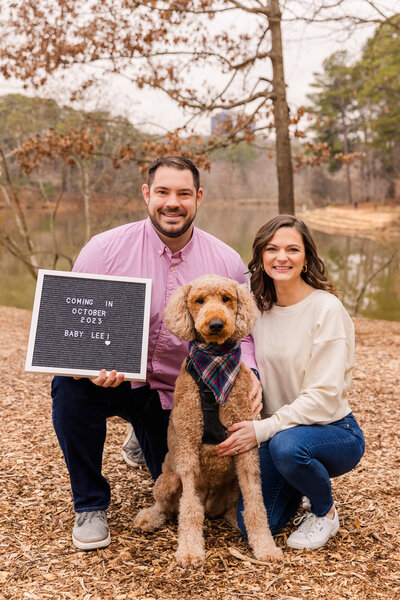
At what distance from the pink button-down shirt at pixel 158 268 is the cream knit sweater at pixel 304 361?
213mm

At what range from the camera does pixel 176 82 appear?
6.53 m

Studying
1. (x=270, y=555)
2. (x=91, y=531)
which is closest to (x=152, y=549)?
(x=91, y=531)

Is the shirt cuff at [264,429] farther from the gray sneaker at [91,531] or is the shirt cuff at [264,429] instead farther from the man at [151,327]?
the gray sneaker at [91,531]

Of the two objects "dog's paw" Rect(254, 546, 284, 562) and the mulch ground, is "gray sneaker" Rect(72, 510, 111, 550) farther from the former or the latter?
"dog's paw" Rect(254, 546, 284, 562)

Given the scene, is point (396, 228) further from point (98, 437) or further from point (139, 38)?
point (98, 437)

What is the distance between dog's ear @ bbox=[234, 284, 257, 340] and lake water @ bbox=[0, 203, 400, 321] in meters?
5.43

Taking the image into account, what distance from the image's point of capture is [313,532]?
2498mm

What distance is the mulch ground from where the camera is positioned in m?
2.16

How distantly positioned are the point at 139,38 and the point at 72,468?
17.3 feet

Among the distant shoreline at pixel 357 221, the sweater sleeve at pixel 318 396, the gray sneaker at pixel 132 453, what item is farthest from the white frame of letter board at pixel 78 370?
the distant shoreline at pixel 357 221

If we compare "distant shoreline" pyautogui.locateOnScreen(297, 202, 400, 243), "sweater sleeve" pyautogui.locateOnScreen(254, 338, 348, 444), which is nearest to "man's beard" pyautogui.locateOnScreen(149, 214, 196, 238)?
"sweater sleeve" pyautogui.locateOnScreen(254, 338, 348, 444)

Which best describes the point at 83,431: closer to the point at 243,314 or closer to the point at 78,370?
the point at 78,370

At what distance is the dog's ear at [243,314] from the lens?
2418 millimetres

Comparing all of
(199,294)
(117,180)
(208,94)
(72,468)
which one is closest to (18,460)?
(72,468)
